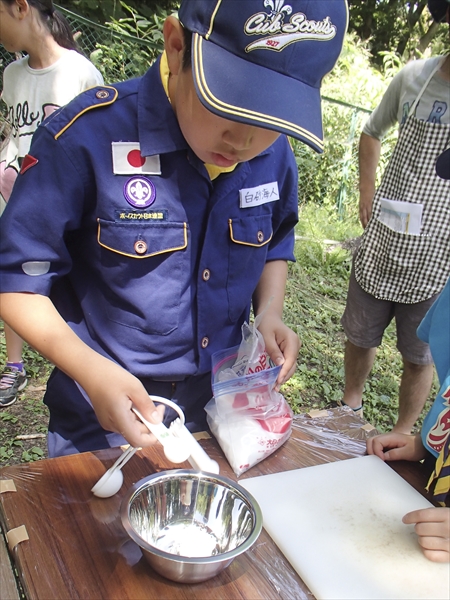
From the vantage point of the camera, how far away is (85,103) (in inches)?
39.0

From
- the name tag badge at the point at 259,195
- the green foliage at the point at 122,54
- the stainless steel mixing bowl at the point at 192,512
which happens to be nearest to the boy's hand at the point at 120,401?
the stainless steel mixing bowl at the point at 192,512

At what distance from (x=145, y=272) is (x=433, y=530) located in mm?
687

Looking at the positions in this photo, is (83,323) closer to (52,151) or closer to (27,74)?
(52,151)

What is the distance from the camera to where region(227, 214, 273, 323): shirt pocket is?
1.17 metres

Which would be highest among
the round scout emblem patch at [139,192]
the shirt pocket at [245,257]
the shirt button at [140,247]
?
the round scout emblem patch at [139,192]

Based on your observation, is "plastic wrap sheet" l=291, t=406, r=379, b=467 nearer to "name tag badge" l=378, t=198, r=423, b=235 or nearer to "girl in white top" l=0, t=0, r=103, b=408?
"name tag badge" l=378, t=198, r=423, b=235

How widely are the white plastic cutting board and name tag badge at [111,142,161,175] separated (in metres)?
0.61

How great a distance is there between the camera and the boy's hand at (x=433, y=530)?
2.94 feet

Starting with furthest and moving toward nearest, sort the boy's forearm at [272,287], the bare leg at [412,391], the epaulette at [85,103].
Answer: the bare leg at [412,391] → the boy's forearm at [272,287] → the epaulette at [85,103]

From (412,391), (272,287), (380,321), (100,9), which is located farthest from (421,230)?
(100,9)

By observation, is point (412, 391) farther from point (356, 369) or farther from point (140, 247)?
point (140, 247)

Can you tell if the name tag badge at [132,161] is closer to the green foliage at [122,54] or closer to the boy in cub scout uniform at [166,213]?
the boy in cub scout uniform at [166,213]

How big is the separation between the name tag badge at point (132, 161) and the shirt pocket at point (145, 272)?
98 mm

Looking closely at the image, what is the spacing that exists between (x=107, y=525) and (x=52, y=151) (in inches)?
24.5
